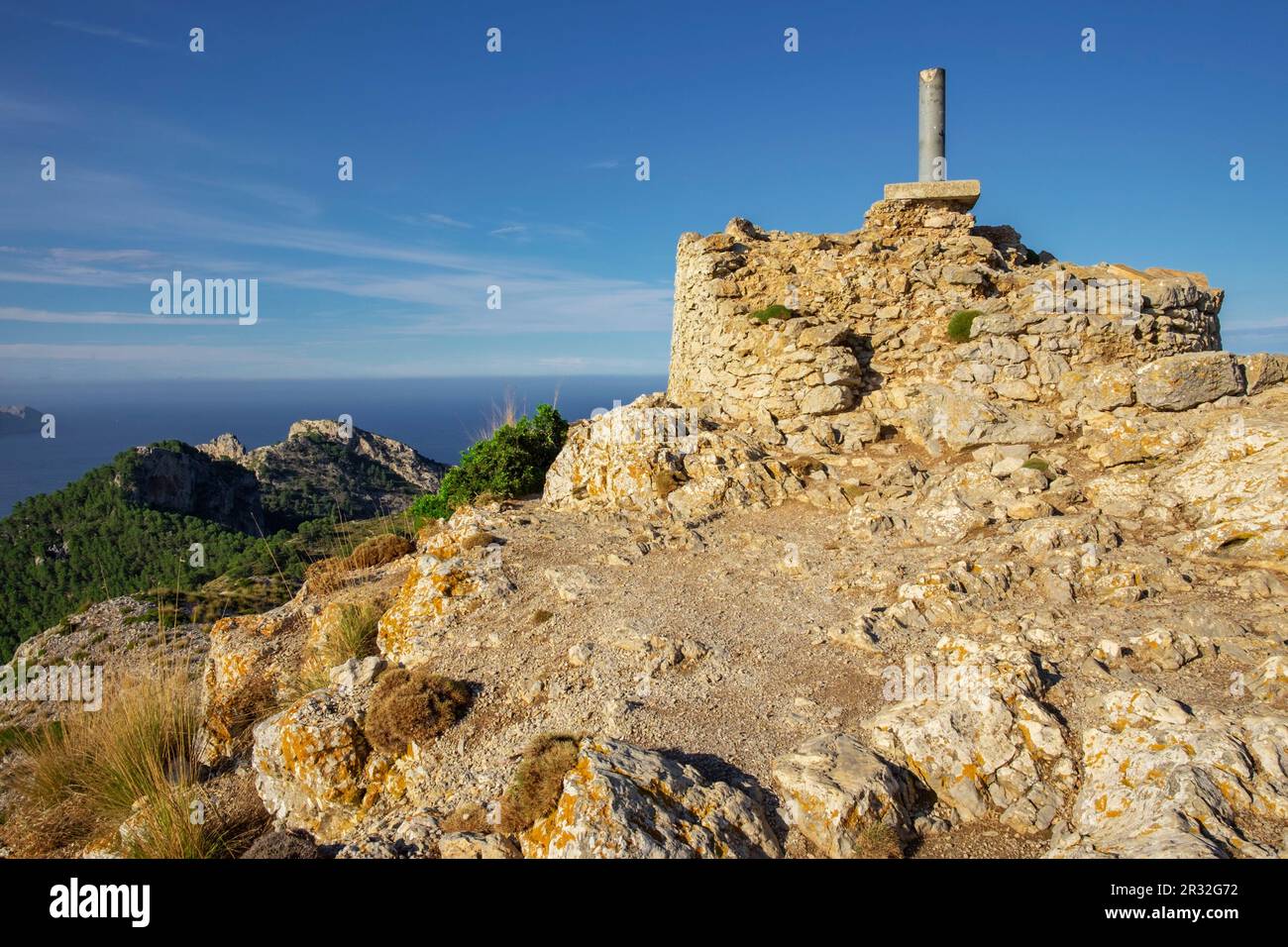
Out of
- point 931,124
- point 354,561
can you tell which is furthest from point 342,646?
point 931,124

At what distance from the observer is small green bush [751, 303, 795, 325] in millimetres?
15930

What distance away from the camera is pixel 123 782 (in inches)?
285

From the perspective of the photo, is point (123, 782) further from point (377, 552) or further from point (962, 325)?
point (962, 325)

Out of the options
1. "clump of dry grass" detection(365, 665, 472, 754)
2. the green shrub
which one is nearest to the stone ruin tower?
the green shrub

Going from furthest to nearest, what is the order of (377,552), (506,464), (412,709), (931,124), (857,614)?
(931,124)
(506,464)
(377,552)
(857,614)
(412,709)

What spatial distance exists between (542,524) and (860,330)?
29.6 feet

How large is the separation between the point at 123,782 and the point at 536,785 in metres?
5.19

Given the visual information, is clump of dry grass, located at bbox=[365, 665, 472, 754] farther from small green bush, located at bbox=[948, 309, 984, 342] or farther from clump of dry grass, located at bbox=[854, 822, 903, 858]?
small green bush, located at bbox=[948, 309, 984, 342]

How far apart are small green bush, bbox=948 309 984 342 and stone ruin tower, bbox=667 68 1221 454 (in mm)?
43

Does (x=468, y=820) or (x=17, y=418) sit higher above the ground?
(x=17, y=418)

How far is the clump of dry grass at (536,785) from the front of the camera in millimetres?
5289

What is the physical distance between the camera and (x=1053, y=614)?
7.98m
